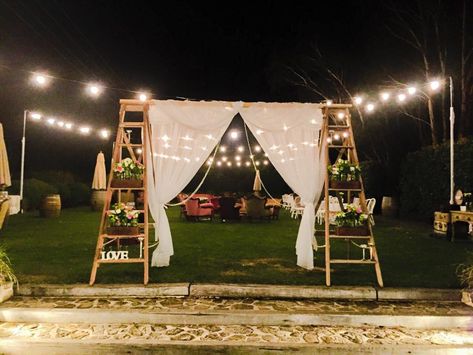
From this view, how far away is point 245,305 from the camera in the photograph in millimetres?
4793

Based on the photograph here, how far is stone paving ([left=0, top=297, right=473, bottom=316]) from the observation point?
462cm

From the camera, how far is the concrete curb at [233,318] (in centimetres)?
443

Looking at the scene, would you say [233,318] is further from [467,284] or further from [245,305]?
[467,284]

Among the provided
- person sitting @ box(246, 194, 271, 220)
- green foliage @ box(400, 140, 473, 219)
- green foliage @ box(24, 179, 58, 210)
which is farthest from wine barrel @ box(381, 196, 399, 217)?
green foliage @ box(24, 179, 58, 210)

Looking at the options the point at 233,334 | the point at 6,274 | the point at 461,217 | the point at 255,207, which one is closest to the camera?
the point at 233,334

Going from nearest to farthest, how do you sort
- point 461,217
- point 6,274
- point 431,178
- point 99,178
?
point 6,274 → point 461,217 → point 431,178 → point 99,178

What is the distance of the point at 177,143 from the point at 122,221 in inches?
53.9

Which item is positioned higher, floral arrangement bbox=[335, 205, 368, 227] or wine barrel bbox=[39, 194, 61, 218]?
floral arrangement bbox=[335, 205, 368, 227]

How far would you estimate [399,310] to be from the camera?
4.67 meters

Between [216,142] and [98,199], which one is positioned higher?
[216,142]

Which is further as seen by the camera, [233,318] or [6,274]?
[6,274]

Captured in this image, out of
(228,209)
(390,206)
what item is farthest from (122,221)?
(390,206)

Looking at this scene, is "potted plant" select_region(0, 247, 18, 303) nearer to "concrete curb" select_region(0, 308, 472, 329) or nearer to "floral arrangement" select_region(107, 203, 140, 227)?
"concrete curb" select_region(0, 308, 472, 329)

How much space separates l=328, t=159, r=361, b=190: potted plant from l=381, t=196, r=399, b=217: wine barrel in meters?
9.72
